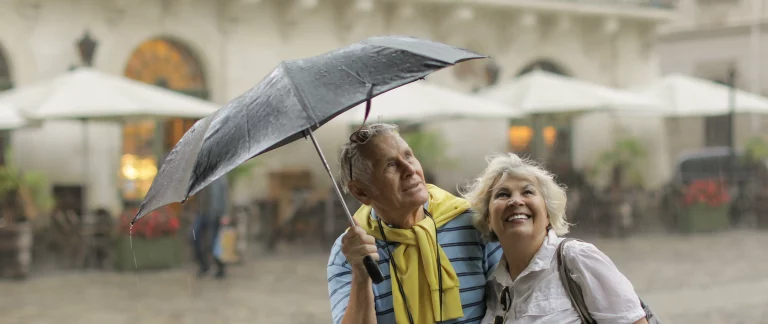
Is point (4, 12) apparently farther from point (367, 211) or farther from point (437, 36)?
point (367, 211)

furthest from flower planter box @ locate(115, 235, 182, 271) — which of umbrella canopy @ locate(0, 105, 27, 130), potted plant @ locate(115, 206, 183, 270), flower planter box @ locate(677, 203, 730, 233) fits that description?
flower planter box @ locate(677, 203, 730, 233)

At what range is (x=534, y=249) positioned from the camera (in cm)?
280

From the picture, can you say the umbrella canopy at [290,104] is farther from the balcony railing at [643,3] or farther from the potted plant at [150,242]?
the balcony railing at [643,3]

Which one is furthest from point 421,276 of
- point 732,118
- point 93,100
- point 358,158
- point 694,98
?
point 732,118

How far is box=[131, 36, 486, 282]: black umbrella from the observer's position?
2.46 m

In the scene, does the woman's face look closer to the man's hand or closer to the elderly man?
the elderly man

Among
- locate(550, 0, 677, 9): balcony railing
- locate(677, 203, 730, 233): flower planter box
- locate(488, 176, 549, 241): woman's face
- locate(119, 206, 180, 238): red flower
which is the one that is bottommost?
locate(677, 203, 730, 233): flower planter box

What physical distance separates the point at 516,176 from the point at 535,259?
0.84 feet

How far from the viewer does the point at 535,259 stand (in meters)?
2.78

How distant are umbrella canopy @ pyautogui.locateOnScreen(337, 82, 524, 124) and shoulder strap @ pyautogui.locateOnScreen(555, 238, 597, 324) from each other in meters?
10.7

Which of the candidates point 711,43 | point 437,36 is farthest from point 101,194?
point 711,43

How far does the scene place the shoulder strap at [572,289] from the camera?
2.67 meters

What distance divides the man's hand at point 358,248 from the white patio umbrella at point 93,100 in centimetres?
960

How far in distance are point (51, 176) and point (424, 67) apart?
13.6m
